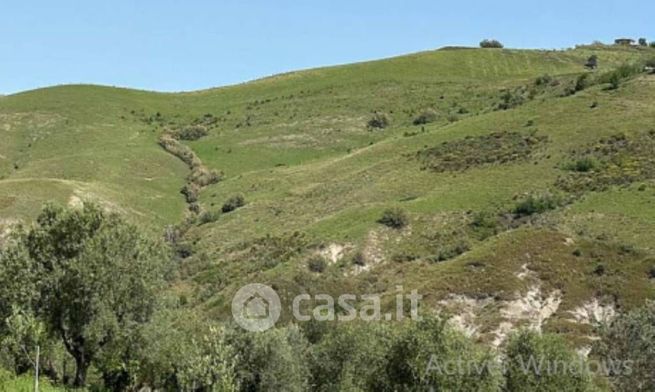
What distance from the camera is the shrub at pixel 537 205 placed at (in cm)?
8769

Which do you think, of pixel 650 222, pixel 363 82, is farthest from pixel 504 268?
pixel 363 82

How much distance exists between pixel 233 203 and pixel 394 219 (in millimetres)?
29189

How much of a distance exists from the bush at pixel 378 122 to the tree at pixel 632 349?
9482 centimetres

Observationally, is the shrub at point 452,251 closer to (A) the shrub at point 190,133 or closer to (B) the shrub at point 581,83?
(B) the shrub at point 581,83

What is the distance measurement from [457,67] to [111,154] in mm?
84023

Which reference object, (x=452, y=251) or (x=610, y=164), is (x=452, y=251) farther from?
(x=610, y=164)

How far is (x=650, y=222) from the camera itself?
79562mm

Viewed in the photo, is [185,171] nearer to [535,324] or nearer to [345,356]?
[535,324]

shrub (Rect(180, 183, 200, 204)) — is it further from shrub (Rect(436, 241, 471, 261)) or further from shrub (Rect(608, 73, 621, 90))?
shrub (Rect(608, 73, 621, 90))

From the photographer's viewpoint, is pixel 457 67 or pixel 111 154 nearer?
pixel 111 154

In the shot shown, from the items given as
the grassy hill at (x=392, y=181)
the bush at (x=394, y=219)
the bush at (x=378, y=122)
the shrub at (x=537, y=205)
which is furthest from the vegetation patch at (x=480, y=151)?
the bush at (x=378, y=122)

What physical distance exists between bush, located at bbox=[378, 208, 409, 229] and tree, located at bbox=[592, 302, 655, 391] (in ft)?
123

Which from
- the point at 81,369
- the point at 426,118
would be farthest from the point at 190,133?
the point at 81,369

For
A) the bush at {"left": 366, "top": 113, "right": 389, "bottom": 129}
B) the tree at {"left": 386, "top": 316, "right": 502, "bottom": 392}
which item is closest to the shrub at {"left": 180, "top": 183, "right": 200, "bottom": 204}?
the bush at {"left": 366, "top": 113, "right": 389, "bottom": 129}
